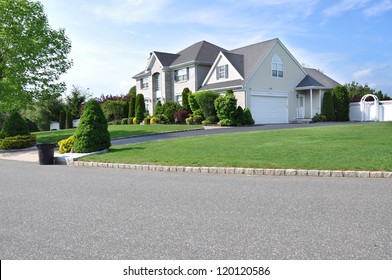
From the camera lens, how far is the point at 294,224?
17.7 feet

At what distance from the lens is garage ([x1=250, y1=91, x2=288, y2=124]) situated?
33656 mm

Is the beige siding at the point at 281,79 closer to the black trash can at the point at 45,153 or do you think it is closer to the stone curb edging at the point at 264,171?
the black trash can at the point at 45,153

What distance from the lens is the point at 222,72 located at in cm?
3588

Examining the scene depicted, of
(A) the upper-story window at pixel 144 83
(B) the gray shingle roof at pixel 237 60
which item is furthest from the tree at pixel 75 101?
(B) the gray shingle roof at pixel 237 60

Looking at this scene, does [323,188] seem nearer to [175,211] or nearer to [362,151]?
[175,211]

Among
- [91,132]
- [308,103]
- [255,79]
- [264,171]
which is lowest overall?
[264,171]

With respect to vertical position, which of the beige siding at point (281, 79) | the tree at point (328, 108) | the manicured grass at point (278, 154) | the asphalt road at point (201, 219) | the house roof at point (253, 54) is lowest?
the asphalt road at point (201, 219)

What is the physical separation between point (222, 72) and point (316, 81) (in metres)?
10.0

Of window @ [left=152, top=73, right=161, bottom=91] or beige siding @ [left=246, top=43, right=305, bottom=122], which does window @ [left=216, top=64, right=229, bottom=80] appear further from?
window @ [left=152, top=73, right=161, bottom=91]

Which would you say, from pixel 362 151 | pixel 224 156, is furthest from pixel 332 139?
pixel 224 156

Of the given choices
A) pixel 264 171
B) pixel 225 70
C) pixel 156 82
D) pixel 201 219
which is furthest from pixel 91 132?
pixel 156 82

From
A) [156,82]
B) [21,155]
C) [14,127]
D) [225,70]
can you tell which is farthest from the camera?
[156,82]

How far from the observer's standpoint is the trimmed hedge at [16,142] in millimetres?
22448

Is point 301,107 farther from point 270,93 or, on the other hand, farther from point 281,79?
point 270,93
